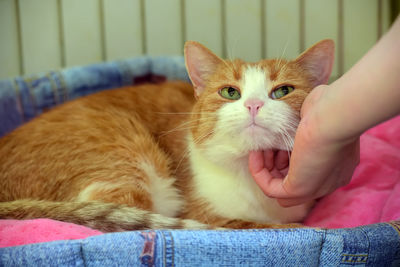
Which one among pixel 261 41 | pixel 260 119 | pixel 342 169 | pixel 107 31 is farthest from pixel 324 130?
pixel 107 31

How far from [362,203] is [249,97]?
2.44 feet

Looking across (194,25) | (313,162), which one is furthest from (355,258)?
(194,25)

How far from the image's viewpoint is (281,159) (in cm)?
155

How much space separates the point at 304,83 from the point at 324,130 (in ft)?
2.34

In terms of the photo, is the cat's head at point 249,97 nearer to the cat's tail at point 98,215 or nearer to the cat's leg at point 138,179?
the cat's leg at point 138,179

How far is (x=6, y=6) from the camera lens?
102 inches

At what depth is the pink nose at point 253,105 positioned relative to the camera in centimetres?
145

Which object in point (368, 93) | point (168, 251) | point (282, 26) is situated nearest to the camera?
point (368, 93)

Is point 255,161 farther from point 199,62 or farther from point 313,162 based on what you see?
point 199,62

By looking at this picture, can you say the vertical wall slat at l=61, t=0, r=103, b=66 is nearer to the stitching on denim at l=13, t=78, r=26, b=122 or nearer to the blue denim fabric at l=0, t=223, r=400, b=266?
the stitching on denim at l=13, t=78, r=26, b=122

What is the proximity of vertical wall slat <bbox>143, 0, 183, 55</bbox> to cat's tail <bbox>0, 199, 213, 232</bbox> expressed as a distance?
59.6 inches

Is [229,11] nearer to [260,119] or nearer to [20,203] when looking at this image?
[260,119]

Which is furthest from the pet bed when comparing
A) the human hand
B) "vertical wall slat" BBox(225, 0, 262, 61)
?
"vertical wall slat" BBox(225, 0, 262, 61)

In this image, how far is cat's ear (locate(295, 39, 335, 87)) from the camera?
5.53 ft
